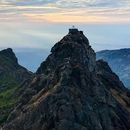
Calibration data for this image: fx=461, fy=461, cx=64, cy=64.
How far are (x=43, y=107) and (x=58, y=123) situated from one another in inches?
500

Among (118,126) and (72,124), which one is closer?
(72,124)

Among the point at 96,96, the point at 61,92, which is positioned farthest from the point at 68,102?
the point at 96,96

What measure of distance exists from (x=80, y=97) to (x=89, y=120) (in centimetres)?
1159

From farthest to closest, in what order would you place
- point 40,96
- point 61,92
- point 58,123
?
point 40,96 < point 61,92 < point 58,123

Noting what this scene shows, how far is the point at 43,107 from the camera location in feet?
A: 604

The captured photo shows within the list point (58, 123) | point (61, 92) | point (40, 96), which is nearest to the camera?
point (58, 123)

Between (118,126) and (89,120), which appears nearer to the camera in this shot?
(89,120)

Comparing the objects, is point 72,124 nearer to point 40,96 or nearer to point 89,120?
point 89,120

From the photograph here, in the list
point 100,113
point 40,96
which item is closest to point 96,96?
point 100,113

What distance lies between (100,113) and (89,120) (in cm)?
1079

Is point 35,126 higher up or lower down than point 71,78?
lower down

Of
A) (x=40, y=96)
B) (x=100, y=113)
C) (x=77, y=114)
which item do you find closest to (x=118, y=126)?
(x=100, y=113)

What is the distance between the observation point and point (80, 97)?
618 ft

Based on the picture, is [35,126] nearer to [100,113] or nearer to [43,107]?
[43,107]
